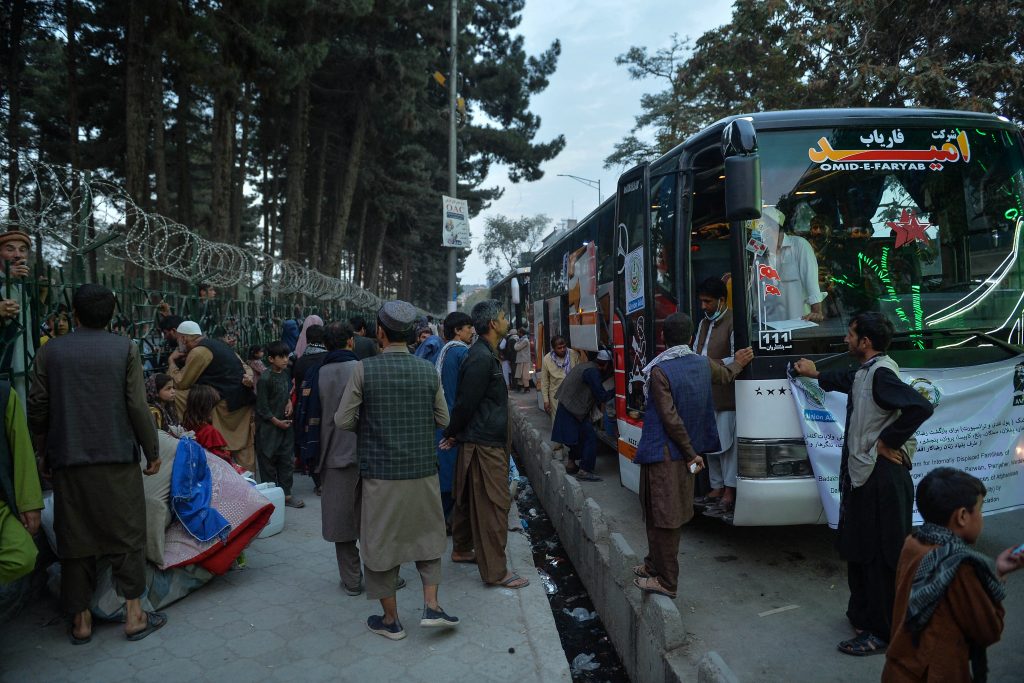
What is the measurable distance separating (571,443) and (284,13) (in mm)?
11860

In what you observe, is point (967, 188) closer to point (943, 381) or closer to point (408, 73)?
point (943, 381)

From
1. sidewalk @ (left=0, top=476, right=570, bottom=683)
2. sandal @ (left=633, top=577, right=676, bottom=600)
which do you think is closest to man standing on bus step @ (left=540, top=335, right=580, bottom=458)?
sidewalk @ (left=0, top=476, right=570, bottom=683)

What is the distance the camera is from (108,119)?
18.3 metres

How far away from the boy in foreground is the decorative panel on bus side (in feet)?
10.9

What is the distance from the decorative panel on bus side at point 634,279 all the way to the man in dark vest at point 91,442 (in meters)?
3.70

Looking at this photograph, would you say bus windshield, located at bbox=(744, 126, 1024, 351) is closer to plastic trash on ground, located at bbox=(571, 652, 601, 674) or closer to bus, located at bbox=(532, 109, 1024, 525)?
bus, located at bbox=(532, 109, 1024, 525)

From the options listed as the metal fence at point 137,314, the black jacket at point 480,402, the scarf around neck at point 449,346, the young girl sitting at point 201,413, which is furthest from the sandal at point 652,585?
the metal fence at point 137,314

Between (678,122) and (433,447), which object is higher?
(678,122)

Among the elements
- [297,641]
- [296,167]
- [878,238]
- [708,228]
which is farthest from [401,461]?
[296,167]

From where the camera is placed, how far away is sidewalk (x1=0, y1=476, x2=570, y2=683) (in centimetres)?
353

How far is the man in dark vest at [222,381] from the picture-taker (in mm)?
6039

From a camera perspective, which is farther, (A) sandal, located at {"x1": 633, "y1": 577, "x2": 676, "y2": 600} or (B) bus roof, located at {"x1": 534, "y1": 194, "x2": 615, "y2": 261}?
(B) bus roof, located at {"x1": 534, "y1": 194, "x2": 615, "y2": 261}

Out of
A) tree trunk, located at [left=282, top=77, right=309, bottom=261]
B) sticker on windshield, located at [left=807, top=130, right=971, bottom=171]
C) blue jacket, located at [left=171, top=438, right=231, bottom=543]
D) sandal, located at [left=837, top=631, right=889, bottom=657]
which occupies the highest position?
tree trunk, located at [left=282, top=77, right=309, bottom=261]

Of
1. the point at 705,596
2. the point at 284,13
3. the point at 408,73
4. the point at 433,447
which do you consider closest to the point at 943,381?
the point at 705,596
